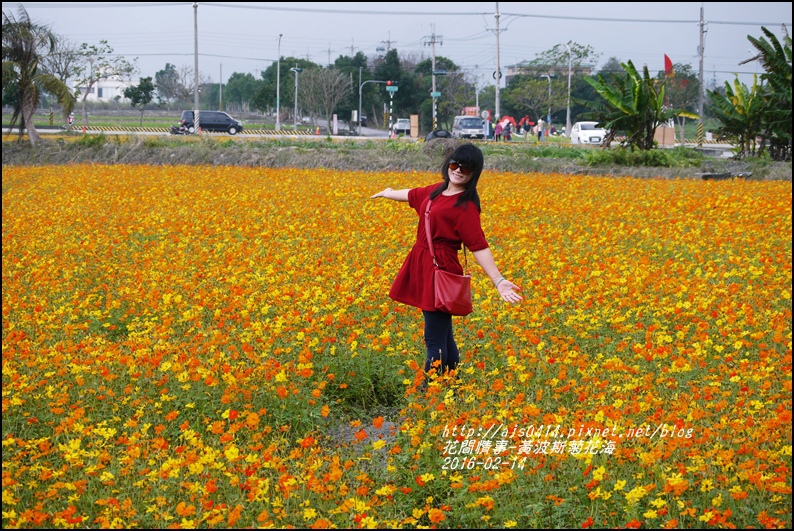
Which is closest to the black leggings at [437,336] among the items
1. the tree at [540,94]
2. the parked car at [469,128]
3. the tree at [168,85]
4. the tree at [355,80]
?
the parked car at [469,128]

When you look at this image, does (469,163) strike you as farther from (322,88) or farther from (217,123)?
(322,88)

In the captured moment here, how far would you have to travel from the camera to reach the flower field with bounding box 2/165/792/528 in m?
3.35

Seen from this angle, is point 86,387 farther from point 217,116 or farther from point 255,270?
point 217,116

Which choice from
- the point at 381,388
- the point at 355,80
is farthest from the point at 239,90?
the point at 381,388

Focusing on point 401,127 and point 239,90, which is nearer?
point 401,127

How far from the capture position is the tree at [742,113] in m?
19.6

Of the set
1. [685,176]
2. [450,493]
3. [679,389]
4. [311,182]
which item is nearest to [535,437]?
[450,493]

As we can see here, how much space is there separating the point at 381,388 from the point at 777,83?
16.6 meters

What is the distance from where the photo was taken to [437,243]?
461 cm

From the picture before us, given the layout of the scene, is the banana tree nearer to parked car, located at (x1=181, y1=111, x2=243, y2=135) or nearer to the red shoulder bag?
the red shoulder bag

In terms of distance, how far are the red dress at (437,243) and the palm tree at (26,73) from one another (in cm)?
2005

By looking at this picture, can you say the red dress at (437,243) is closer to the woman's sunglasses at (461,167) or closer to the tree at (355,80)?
the woman's sunglasses at (461,167)

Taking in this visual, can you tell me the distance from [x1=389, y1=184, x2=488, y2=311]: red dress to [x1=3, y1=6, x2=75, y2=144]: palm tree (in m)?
20.1

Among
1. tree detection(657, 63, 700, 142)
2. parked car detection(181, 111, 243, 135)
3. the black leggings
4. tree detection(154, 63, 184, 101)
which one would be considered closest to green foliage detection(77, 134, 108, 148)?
the black leggings
